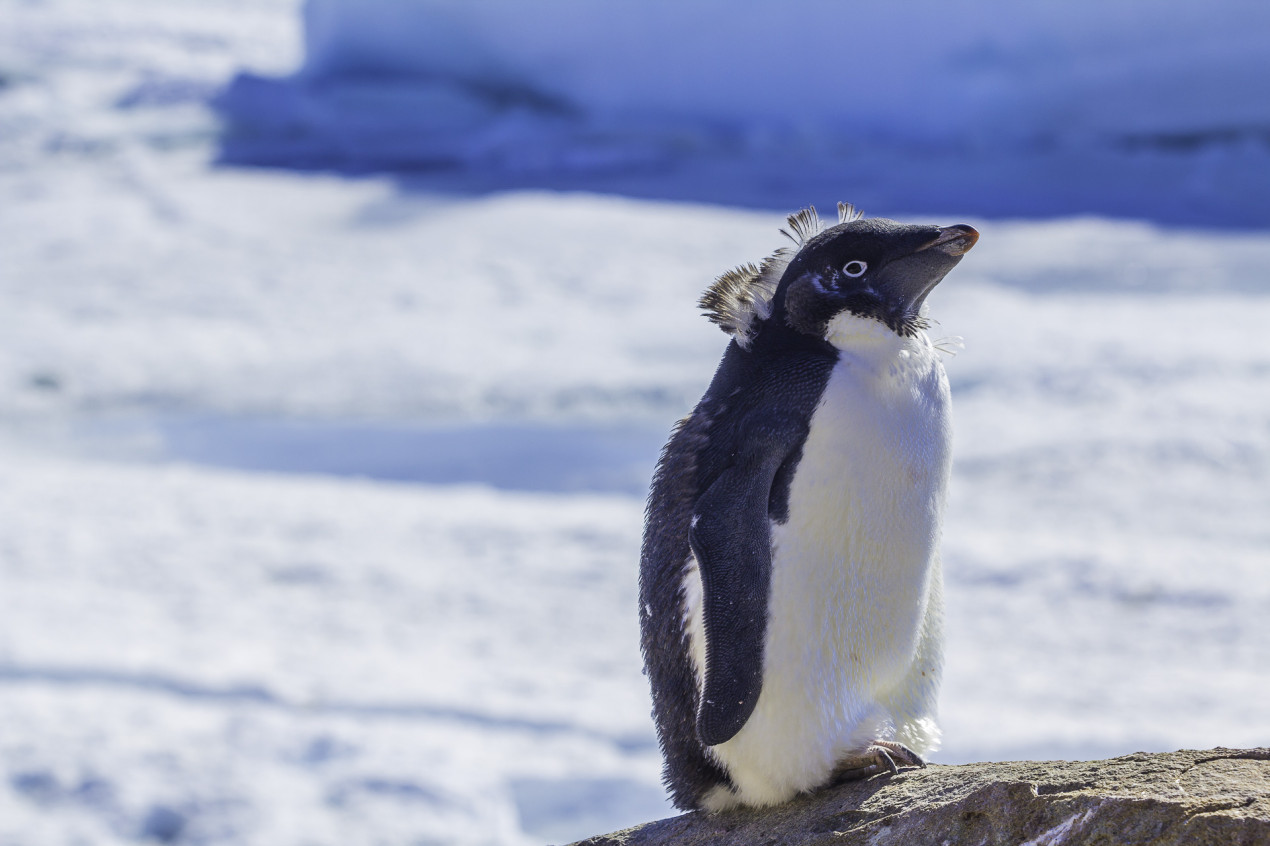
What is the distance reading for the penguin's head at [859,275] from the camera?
1.52 m

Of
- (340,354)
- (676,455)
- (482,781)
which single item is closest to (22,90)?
(340,354)

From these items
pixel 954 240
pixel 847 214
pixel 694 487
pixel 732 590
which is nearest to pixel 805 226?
pixel 847 214

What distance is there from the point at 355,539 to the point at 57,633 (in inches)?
35.7

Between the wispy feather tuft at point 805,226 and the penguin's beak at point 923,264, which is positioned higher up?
the wispy feather tuft at point 805,226

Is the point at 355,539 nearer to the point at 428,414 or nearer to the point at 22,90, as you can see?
the point at 428,414

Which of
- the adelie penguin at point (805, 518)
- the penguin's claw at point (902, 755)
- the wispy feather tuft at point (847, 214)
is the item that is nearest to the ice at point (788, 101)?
the wispy feather tuft at point (847, 214)

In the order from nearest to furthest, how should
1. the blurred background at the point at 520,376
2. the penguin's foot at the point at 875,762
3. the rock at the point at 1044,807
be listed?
the rock at the point at 1044,807 < the penguin's foot at the point at 875,762 < the blurred background at the point at 520,376

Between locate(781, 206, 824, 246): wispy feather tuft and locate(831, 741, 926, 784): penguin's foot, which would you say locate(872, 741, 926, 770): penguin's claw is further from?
locate(781, 206, 824, 246): wispy feather tuft

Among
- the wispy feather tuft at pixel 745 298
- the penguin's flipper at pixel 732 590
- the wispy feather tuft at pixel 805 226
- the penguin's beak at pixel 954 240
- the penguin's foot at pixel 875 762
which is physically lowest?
the penguin's foot at pixel 875 762

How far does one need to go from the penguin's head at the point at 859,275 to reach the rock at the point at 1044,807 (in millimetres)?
528

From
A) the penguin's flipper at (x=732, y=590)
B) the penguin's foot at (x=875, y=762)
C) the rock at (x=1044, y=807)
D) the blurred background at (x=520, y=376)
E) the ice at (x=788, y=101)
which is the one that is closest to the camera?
the rock at (x=1044, y=807)

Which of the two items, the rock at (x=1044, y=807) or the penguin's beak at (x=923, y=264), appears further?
the penguin's beak at (x=923, y=264)

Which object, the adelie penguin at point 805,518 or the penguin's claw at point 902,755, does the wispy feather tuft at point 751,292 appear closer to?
the adelie penguin at point 805,518

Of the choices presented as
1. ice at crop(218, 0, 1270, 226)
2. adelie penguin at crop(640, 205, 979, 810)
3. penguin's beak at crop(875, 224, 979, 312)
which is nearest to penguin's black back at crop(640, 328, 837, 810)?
adelie penguin at crop(640, 205, 979, 810)
